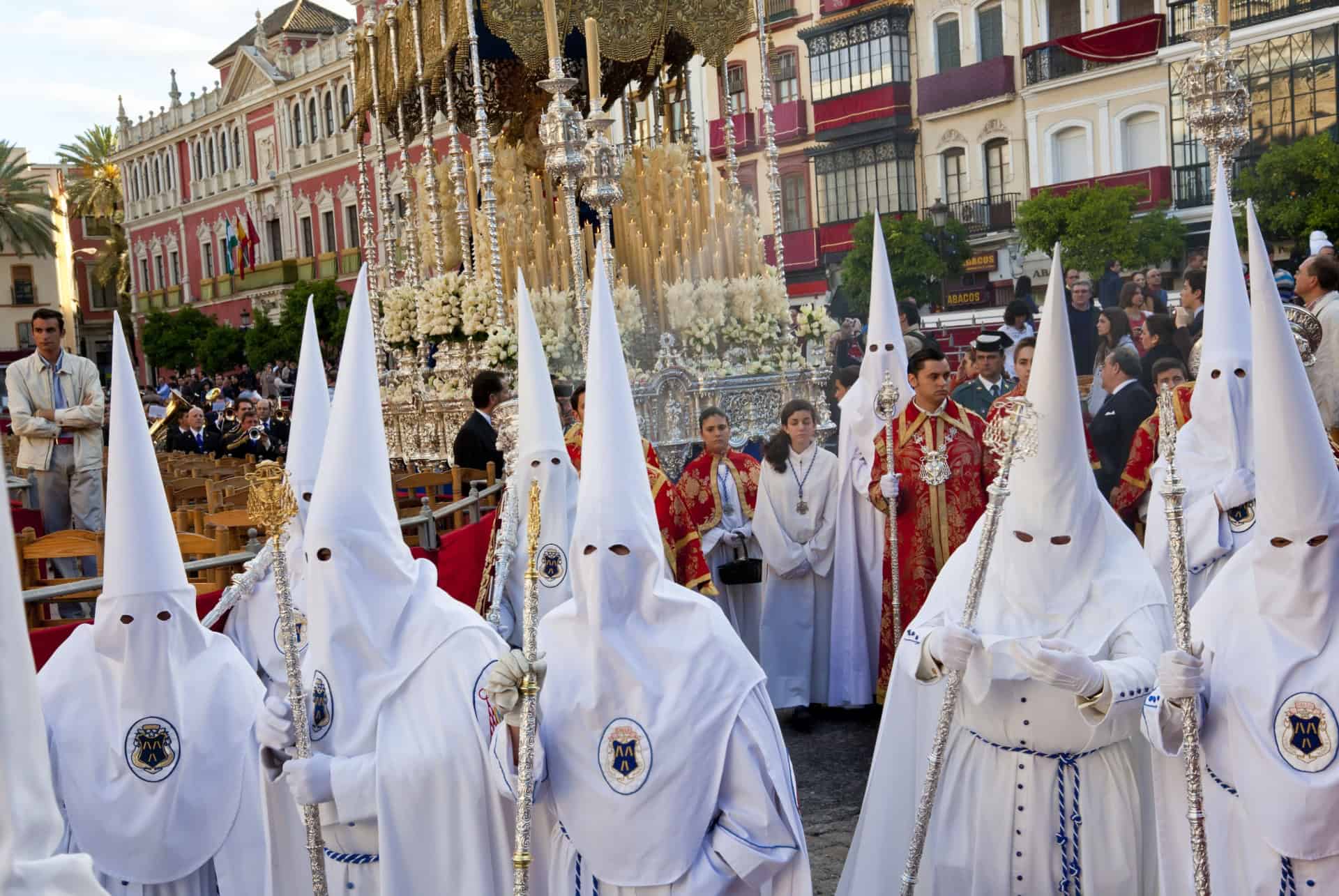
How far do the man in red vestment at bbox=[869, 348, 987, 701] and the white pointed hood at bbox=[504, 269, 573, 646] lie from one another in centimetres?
192

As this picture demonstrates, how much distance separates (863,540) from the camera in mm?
7832

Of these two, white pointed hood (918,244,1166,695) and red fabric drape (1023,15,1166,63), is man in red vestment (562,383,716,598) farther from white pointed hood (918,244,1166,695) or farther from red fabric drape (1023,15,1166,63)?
red fabric drape (1023,15,1166,63)

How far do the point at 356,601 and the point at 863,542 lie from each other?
452cm

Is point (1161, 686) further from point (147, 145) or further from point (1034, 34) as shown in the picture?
point (147, 145)

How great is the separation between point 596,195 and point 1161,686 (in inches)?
294

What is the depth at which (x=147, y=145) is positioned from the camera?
5062 centimetres

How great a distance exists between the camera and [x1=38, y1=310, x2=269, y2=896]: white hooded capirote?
3.93 m

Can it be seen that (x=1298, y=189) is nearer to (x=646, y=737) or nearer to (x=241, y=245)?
(x=646, y=737)

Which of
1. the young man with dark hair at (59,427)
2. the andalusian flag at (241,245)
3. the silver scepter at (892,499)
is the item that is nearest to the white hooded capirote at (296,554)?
the silver scepter at (892,499)

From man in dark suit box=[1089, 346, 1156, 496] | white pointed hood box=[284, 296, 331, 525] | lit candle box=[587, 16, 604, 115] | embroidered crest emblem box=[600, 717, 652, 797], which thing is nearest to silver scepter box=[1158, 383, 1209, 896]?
embroidered crest emblem box=[600, 717, 652, 797]

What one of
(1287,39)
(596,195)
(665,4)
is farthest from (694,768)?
(1287,39)

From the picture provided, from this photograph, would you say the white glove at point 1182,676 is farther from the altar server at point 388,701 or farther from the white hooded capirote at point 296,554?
the white hooded capirote at point 296,554

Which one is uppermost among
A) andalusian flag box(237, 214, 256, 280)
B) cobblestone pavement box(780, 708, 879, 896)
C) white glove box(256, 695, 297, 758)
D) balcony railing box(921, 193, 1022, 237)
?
andalusian flag box(237, 214, 256, 280)

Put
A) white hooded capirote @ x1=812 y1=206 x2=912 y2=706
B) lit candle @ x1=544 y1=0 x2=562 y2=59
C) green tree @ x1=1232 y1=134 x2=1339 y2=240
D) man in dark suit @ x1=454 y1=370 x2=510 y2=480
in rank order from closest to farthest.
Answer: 1. white hooded capirote @ x1=812 y1=206 x2=912 y2=706
2. man in dark suit @ x1=454 y1=370 x2=510 y2=480
3. lit candle @ x1=544 y1=0 x2=562 y2=59
4. green tree @ x1=1232 y1=134 x2=1339 y2=240
